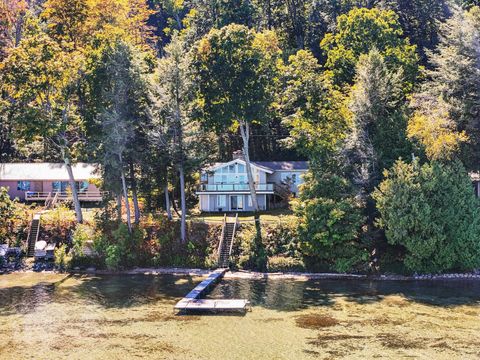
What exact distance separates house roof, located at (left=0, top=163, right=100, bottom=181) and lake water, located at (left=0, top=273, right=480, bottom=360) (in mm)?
19650

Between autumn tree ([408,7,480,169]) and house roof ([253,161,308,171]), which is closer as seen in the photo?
autumn tree ([408,7,480,169])

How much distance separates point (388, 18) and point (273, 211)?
24.9 meters

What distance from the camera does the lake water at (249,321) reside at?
84.8ft

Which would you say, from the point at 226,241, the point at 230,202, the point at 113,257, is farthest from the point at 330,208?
the point at 113,257

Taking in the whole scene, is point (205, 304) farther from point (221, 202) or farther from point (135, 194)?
point (221, 202)

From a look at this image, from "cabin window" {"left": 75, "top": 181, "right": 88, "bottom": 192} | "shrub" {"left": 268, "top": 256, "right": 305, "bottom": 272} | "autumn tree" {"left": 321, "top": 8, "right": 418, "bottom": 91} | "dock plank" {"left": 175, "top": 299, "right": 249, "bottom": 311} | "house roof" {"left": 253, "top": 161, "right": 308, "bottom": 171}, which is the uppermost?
"autumn tree" {"left": 321, "top": 8, "right": 418, "bottom": 91}

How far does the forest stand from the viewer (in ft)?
132

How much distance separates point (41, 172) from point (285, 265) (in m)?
31.5

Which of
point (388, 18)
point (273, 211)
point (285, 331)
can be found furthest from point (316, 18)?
point (285, 331)

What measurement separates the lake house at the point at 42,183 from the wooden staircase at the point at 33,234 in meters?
8.90

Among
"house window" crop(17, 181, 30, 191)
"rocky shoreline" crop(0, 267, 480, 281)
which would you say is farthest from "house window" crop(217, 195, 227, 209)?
"house window" crop(17, 181, 30, 191)

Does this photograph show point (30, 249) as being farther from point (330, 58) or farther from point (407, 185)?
point (330, 58)

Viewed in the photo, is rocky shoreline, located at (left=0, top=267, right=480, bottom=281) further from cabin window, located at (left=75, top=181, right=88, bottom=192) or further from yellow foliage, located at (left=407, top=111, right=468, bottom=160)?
cabin window, located at (left=75, top=181, right=88, bottom=192)

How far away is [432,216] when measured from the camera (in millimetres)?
39344
